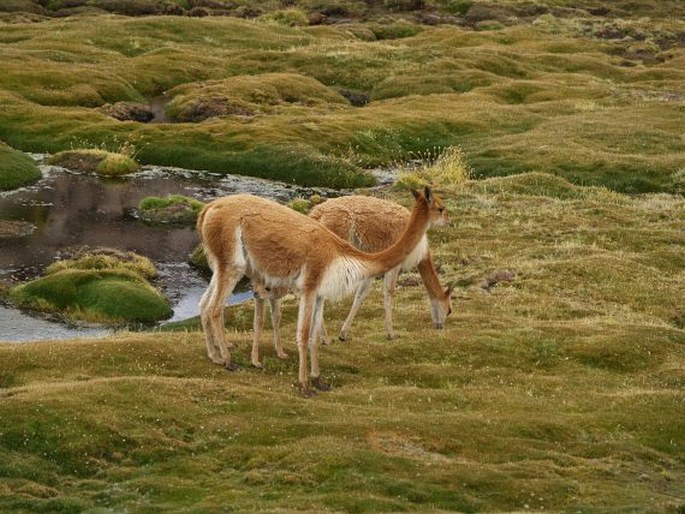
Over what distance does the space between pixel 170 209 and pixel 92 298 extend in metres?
13.2

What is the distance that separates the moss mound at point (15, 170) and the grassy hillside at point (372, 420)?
23.2 m

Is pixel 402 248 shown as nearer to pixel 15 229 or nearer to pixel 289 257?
pixel 289 257

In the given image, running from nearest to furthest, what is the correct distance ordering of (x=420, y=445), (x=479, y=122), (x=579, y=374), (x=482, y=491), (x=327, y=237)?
(x=482, y=491) → (x=420, y=445) → (x=327, y=237) → (x=579, y=374) → (x=479, y=122)

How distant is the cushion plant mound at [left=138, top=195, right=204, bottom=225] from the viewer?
4825cm

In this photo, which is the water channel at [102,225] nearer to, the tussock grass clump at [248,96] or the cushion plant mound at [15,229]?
the cushion plant mound at [15,229]

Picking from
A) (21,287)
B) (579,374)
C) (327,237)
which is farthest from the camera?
(21,287)

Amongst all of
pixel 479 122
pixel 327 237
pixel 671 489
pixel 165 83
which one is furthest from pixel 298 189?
pixel 671 489

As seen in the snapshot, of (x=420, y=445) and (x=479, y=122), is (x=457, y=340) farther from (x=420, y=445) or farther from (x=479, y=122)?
(x=479, y=122)

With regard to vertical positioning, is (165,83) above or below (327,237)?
below

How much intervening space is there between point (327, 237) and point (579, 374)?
316 inches

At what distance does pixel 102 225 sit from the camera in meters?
47.0

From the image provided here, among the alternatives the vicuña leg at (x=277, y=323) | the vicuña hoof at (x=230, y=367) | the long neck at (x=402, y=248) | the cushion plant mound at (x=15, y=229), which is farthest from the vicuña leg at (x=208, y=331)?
the cushion plant mound at (x=15, y=229)

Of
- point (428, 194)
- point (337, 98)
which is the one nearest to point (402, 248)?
point (428, 194)

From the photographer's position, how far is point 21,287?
36719mm
